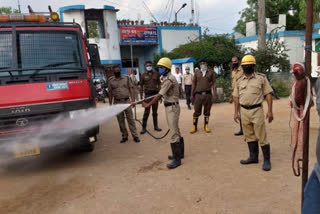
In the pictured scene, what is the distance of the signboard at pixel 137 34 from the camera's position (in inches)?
882

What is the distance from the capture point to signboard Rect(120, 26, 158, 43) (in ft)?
73.5

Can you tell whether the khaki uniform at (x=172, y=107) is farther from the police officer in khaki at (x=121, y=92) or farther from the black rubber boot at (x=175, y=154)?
the police officer in khaki at (x=121, y=92)

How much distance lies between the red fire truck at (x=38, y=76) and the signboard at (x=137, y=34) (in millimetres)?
17900

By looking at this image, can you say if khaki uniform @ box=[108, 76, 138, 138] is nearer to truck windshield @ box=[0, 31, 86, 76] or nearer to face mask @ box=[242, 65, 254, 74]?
truck windshield @ box=[0, 31, 86, 76]

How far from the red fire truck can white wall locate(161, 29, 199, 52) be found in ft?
62.6

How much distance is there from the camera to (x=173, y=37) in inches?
941

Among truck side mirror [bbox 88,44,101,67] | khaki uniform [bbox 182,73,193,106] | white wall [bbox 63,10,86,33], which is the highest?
white wall [bbox 63,10,86,33]

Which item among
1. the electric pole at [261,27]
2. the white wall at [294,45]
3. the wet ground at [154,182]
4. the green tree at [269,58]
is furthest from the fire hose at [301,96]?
the white wall at [294,45]

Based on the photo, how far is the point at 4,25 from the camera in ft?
14.8

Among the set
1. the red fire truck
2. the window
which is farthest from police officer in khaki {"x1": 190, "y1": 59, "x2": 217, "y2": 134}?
the window

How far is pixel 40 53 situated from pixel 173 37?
2026 cm

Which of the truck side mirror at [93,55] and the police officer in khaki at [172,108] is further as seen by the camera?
the truck side mirror at [93,55]

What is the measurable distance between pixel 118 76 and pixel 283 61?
347 inches

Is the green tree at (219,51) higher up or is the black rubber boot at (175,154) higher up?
the green tree at (219,51)
